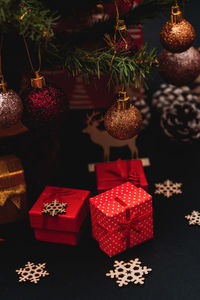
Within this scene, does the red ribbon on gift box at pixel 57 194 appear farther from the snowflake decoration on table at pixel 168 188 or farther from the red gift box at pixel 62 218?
the snowflake decoration on table at pixel 168 188

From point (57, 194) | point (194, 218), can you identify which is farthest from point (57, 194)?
point (194, 218)

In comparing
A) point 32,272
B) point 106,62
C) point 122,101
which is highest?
point 106,62

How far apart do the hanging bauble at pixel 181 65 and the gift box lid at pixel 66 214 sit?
0.51 meters

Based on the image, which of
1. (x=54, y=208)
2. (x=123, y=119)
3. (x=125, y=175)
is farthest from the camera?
(x=125, y=175)

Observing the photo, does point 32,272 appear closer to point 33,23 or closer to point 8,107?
point 8,107

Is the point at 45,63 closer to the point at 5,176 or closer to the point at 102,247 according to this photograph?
the point at 5,176

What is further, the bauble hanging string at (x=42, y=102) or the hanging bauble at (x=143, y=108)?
the hanging bauble at (x=143, y=108)

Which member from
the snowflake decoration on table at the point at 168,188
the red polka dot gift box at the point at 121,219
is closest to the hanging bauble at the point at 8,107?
the red polka dot gift box at the point at 121,219

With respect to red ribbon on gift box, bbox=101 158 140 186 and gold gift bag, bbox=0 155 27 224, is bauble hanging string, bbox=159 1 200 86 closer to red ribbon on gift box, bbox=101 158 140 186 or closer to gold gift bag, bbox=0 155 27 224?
red ribbon on gift box, bbox=101 158 140 186

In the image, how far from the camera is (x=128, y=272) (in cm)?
132

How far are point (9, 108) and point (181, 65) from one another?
2.07ft

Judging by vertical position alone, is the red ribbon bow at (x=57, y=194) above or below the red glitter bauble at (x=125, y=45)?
below

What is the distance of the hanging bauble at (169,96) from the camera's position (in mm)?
1885

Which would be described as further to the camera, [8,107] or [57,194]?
[57,194]
